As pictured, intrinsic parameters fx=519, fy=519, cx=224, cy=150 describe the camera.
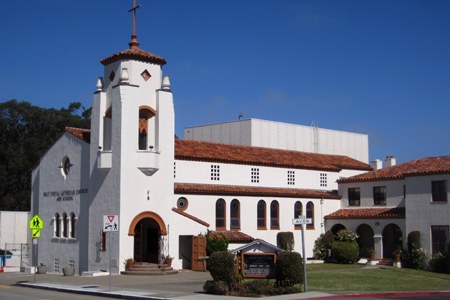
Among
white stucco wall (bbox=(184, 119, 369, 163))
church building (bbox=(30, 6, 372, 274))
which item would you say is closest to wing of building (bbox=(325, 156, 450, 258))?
church building (bbox=(30, 6, 372, 274))

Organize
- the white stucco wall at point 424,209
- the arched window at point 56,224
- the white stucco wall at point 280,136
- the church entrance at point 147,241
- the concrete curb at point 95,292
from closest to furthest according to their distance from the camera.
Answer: the concrete curb at point 95,292 < the church entrance at point 147,241 < the white stucco wall at point 424,209 < the arched window at point 56,224 < the white stucco wall at point 280,136

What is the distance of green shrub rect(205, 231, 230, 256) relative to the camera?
31.6m

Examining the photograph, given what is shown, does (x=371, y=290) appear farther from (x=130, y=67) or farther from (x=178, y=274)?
(x=130, y=67)

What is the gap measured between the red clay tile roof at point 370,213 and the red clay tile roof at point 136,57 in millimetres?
19022

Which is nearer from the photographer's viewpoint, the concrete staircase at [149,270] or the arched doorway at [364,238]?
the concrete staircase at [149,270]

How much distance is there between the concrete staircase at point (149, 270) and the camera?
91.6 feet

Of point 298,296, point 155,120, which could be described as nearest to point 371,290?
point 298,296

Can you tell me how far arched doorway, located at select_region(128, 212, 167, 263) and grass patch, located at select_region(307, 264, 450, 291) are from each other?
29.1ft

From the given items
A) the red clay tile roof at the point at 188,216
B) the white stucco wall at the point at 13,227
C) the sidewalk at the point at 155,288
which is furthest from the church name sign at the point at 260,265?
the white stucco wall at the point at 13,227

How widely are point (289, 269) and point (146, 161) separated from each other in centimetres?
1242

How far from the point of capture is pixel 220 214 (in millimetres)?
35594

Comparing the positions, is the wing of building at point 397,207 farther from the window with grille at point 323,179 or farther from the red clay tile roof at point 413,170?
the window with grille at point 323,179

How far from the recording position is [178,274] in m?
28.9

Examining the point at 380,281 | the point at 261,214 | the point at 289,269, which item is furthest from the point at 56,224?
the point at 380,281
